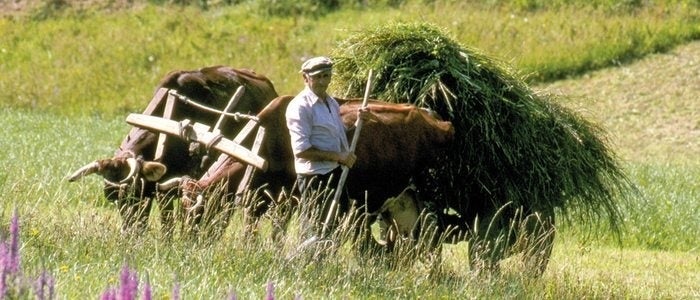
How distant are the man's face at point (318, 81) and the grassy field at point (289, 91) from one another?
1.07m

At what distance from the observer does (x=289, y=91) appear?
25.8 metres

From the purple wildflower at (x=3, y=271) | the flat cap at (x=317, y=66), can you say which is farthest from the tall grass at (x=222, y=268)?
the purple wildflower at (x=3, y=271)

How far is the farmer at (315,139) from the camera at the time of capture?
9.17 metres

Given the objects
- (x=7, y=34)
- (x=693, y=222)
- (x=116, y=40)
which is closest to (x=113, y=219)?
(x=693, y=222)

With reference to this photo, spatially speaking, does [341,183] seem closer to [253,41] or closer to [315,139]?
[315,139]

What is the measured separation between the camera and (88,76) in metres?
27.7

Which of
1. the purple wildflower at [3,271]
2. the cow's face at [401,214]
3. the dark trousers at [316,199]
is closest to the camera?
the purple wildflower at [3,271]

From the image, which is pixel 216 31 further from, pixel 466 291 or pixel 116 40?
pixel 466 291

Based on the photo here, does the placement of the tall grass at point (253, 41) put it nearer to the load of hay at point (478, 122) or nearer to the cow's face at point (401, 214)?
the load of hay at point (478, 122)

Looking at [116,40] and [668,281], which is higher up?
[668,281]

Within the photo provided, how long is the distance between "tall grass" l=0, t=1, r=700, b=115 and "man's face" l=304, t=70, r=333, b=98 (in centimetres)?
1647

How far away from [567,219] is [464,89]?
4.58 ft

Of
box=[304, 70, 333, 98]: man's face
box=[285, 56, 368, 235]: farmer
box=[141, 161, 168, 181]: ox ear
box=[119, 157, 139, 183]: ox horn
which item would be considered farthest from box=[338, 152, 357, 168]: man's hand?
box=[119, 157, 139, 183]: ox horn

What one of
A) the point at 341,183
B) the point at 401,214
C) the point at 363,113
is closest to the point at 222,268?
the point at 341,183
